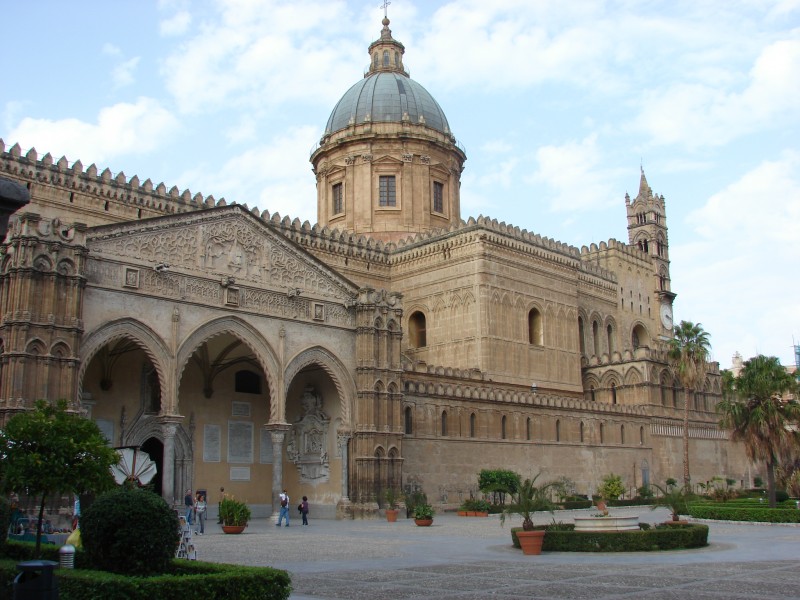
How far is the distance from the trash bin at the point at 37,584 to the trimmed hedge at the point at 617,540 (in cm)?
1311

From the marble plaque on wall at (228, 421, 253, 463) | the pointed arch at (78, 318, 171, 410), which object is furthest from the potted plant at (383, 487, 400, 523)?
the pointed arch at (78, 318, 171, 410)

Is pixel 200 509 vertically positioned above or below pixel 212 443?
below

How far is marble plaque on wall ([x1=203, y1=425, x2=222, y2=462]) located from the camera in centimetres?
3300

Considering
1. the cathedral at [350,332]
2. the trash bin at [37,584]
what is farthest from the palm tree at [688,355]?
Answer: the trash bin at [37,584]

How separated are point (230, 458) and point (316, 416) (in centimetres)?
364

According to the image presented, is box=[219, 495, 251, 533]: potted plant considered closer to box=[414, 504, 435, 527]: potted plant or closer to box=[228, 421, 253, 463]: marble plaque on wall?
box=[414, 504, 435, 527]: potted plant

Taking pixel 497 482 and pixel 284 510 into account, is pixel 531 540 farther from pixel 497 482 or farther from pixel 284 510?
pixel 497 482

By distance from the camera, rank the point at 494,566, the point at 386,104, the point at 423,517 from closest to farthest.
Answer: the point at 494,566, the point at 423,517, the point at 386,104

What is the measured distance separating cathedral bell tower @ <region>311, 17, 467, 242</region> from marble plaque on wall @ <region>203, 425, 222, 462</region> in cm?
2028

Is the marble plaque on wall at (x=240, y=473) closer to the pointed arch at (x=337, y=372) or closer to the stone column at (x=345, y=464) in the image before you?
the stone column at (x=345, y=464)

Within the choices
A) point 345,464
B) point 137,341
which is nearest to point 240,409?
point 345,464

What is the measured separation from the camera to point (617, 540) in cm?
1830

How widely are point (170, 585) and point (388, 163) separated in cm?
4399

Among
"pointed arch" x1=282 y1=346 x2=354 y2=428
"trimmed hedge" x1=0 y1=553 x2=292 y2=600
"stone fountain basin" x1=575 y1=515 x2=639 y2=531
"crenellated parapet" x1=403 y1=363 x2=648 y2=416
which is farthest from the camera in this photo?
"crenellated parapet" x1=403 y1=363 x2=648 y2=416
